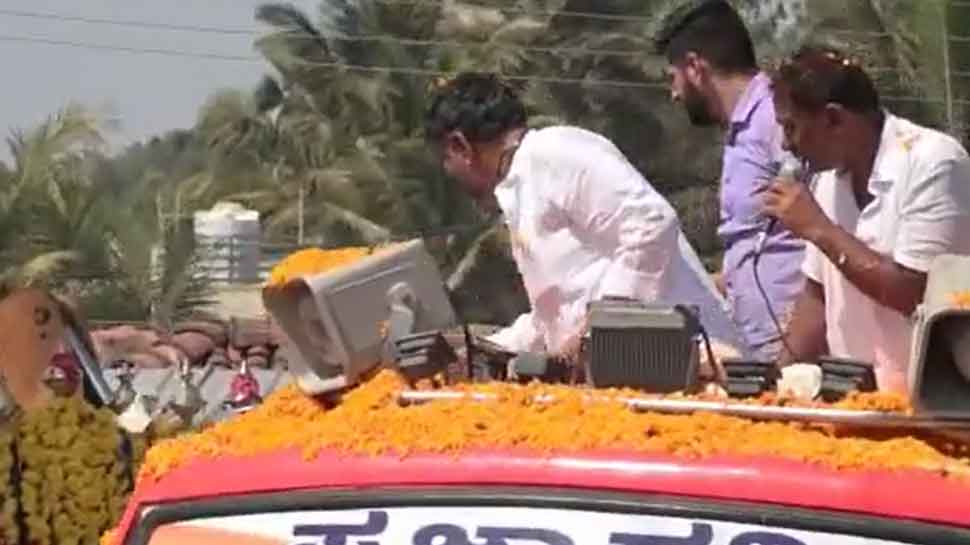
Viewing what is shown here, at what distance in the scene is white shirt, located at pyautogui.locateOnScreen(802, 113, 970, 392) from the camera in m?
4.46

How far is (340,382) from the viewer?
3.72 meters

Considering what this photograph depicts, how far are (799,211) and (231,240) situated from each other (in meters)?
27.4

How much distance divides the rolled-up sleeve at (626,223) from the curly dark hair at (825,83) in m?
0.55

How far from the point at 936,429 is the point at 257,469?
93 centimetres

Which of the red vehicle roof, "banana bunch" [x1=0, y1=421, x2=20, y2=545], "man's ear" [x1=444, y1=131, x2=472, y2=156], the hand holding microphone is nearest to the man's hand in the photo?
the hand holding microphone

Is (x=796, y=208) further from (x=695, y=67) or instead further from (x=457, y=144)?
(x=695, y=67)

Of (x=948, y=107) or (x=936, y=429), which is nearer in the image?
(x=936, y=429)

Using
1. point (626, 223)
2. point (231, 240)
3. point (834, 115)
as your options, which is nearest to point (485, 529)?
point (834, 115)

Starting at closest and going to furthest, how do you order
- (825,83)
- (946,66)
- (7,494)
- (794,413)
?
(794,413)
(825,83)
(7,494)
(946,66)

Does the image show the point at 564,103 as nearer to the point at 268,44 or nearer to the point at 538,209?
the point at 268,44

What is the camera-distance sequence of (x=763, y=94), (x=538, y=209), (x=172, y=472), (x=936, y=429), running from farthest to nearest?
(x=763, y=94) → (x=538, y=209) → (x=172, y=472) → (x=936, y=429)

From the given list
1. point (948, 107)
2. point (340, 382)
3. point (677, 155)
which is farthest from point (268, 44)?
point (340, 382)

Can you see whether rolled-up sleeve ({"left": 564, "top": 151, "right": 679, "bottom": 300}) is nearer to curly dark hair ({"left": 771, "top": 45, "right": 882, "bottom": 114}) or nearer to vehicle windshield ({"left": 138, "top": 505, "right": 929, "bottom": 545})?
curly dark hair ({"left": 771, "top": 45, "right": 882, "bottom": 114})

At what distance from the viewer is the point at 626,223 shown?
513 centimetres
